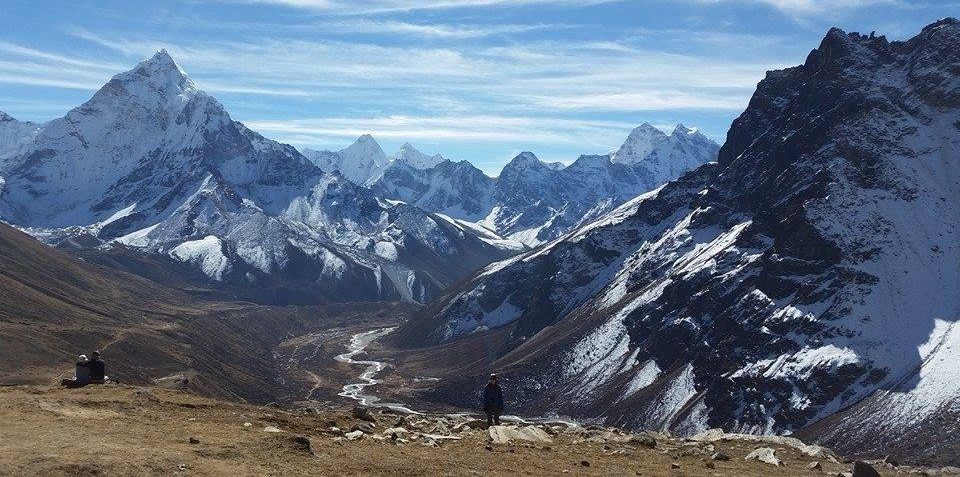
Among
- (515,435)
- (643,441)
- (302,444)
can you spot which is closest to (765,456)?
(643,441)

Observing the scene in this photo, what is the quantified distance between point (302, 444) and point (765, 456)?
23054mm

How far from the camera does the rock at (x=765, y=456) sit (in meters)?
39.6

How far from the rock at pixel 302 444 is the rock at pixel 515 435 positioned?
10124mm

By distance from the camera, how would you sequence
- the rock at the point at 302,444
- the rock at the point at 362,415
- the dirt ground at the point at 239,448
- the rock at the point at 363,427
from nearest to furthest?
the dirt ground at the point at 239,448, the rock at the point at 302,444, the rock at the point at 363,427, the rock at the point at 362,415

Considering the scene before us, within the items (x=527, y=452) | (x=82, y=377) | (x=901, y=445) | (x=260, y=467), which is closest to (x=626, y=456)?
(x=527, y=452)

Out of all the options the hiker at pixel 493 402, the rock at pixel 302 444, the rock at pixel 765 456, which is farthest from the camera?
the hiker at pixel 493 402

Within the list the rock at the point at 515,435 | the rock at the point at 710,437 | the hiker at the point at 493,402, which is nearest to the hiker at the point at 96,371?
the hiker at the point at 493,402

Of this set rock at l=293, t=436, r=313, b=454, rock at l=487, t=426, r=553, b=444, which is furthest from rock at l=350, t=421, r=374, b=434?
rock at l=293, t=436, r=313, b=454

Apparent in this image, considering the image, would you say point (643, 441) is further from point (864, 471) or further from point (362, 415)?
point (362, 415)

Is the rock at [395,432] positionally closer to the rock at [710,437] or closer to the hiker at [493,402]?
the hiker at [493,402]

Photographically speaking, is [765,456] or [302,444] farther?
[765,456]

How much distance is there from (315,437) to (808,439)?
16866 centimetres

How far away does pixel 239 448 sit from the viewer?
31.5 m

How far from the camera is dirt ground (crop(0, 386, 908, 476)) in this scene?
28578 millimetres
